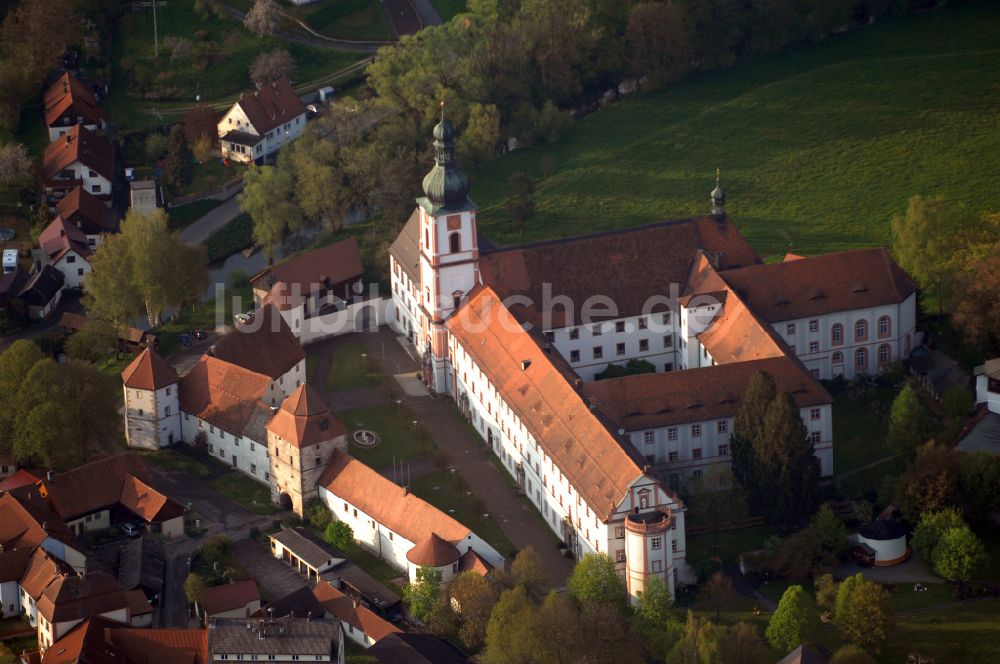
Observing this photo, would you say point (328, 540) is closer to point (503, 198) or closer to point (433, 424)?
point (433, 424)

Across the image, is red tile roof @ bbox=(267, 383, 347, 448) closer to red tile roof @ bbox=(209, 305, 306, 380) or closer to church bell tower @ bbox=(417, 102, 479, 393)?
red tile roof @ bbox=(209, 305, 306, 380)

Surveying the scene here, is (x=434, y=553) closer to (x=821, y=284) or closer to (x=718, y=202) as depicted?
(x=821, y=284)

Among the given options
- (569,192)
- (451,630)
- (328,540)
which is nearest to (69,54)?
(569,192)

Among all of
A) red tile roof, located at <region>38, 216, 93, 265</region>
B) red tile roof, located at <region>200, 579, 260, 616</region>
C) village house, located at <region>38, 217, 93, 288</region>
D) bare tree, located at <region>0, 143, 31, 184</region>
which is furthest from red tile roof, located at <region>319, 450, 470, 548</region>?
bare tree, located at <region>0, 143, 31, 184</region>

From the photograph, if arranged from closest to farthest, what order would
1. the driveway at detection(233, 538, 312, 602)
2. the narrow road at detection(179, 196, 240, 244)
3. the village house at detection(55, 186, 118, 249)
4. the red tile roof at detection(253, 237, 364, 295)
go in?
the driveway at detection(233, 538, 312, 602), the red tile roof at detection(253, 237, 364, 295), the village house at detection(55, 186, 118, 249), the narrow road at detection(179, 196, 240, 244)

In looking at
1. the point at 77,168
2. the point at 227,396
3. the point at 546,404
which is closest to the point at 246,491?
the point at 227,396

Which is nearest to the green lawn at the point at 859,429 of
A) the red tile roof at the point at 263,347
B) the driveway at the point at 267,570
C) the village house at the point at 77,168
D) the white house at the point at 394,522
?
the white house at the point at 394,522
